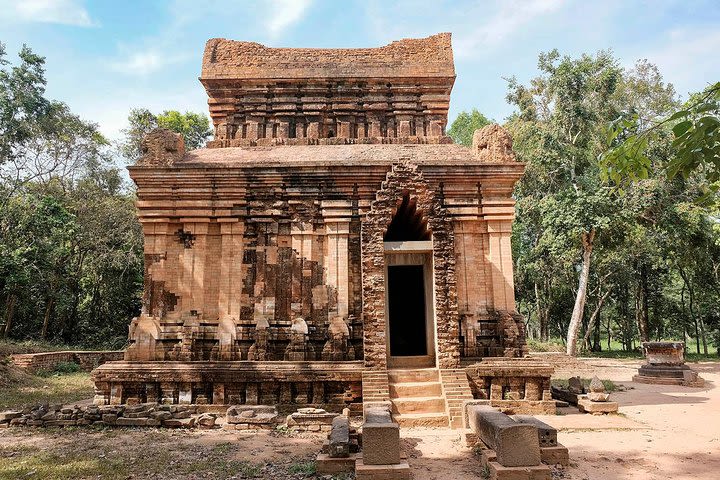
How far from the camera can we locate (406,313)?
42.9 ft

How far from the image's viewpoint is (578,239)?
22.5 m

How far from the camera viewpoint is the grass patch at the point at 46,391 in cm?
1195

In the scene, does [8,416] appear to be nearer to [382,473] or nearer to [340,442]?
[340,442]

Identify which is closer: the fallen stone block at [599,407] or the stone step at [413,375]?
the stone step at [413,375]

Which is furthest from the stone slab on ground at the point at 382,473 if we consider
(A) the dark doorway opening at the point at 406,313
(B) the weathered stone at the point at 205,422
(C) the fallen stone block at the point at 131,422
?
(A) the dark doorway opening at the point at 406,313

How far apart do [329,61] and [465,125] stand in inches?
900

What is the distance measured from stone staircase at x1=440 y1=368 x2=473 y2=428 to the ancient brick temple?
3cm

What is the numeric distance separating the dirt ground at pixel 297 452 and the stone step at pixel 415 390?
2.85ft

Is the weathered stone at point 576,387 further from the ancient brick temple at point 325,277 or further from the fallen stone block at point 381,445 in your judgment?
the fallen stone block at point 381,445

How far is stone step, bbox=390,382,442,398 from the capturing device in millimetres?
9070

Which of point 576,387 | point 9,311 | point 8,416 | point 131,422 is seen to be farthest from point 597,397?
point 9,311

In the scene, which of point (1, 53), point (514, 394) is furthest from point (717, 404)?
point (1, 53)

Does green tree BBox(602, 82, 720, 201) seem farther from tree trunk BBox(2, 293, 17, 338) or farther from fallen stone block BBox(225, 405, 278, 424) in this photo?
tree trunk BBox(2, 293, 17, 338)

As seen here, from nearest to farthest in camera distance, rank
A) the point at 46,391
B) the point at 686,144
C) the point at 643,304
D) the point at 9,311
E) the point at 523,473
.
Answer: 1. the point at 686,144
2. the point at 523,473
3. the point at 46,391
4. the point at 9,311
5. the point at 643,304
